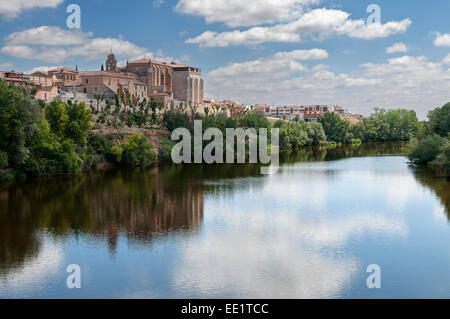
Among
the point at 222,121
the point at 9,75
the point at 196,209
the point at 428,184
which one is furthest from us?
the point at 9,75

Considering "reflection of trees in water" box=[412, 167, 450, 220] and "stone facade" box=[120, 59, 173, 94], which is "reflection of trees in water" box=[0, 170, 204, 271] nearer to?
"reflection of trees in water" box=[412, 167, 450, 220]

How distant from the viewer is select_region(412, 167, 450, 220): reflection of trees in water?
23267 mm

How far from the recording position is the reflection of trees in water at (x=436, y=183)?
2327cm

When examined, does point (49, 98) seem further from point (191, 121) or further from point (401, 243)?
point (401, 243)

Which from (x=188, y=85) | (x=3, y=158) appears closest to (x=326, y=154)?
(x=188, y=85)

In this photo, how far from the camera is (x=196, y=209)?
21.1 m

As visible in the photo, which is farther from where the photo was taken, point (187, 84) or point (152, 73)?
point (187, 84)

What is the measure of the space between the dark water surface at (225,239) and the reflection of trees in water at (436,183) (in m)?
0.10

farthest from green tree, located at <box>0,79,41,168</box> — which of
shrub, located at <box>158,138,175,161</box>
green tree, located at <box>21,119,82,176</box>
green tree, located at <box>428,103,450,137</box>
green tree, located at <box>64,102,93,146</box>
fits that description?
green tree, located at <box>428,103,450,137</box>

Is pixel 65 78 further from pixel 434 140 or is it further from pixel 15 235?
pixel 15 235

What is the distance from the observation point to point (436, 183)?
93.7ft

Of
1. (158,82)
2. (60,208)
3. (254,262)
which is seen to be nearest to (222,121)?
(158,82)

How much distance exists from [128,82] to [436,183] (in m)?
48.9
